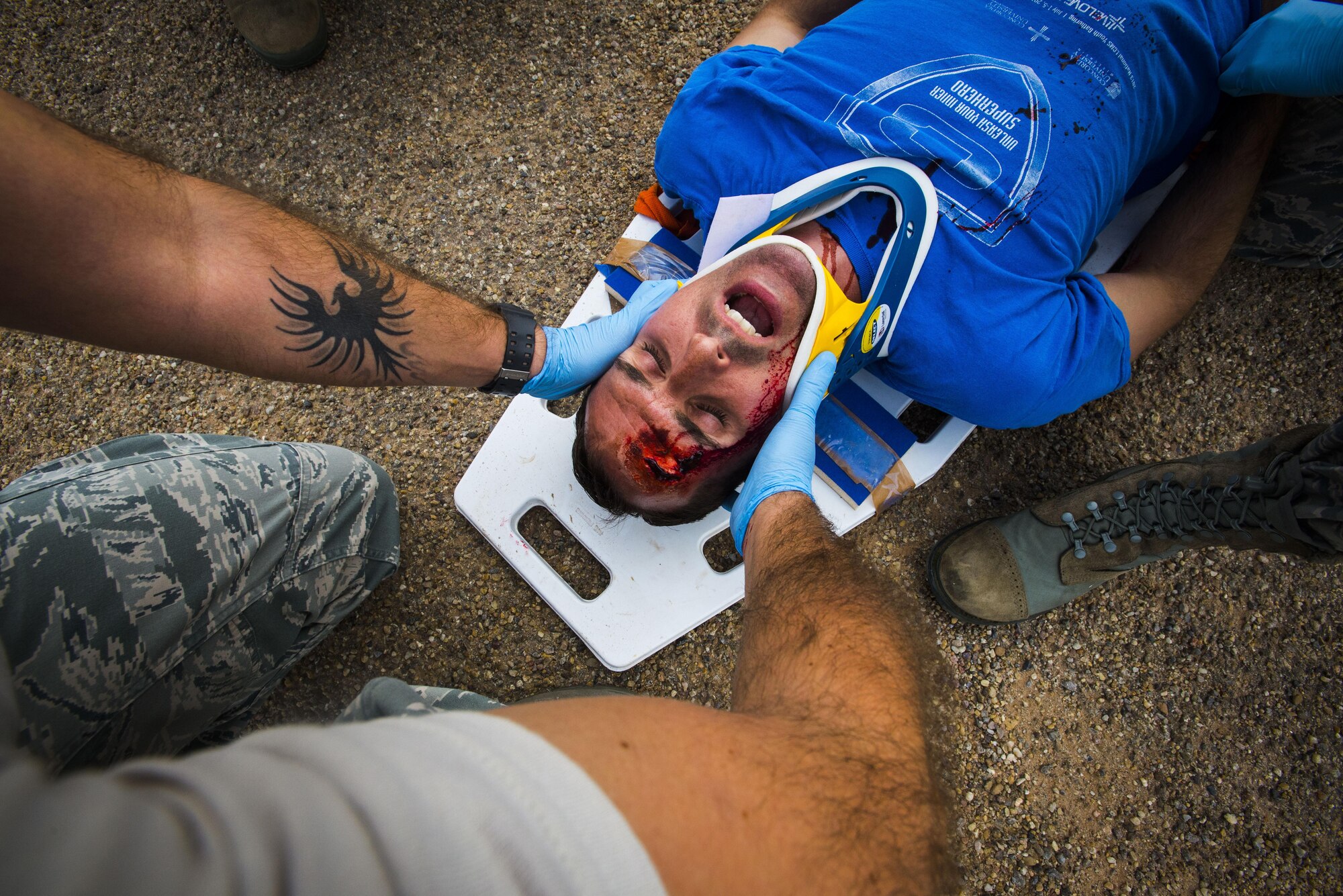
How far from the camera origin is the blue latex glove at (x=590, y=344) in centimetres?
201

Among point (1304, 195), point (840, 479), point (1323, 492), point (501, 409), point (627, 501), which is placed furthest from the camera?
point (501, 409)

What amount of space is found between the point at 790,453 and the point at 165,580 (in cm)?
151

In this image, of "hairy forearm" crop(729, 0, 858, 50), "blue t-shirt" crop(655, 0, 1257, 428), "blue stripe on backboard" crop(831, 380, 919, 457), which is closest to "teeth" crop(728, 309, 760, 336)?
"blue t-shirt" crop(655, 0, 1257, 428)

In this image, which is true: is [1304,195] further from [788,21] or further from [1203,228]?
[788,21]

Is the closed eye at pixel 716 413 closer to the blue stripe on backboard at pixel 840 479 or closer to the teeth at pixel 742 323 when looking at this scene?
the teeth at pixel 742 323

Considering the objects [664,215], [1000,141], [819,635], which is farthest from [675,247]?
[819,635]

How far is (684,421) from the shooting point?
181 centimetres

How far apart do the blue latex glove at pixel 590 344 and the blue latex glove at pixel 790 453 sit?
1.75 ft

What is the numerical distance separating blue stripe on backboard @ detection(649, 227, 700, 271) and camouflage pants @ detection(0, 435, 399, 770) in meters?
1.26

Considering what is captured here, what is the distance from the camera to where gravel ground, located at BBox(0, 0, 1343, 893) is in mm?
2158

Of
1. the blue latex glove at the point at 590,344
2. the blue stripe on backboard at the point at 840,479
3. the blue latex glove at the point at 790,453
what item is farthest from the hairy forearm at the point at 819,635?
the blue latex glove at the point at 590,344

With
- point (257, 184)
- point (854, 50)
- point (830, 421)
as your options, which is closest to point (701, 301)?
point (830, 421)

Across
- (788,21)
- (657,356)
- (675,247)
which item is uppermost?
(788,21)

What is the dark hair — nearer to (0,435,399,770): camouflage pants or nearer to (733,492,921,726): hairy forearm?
(733,492,921,726): hairy forearm
